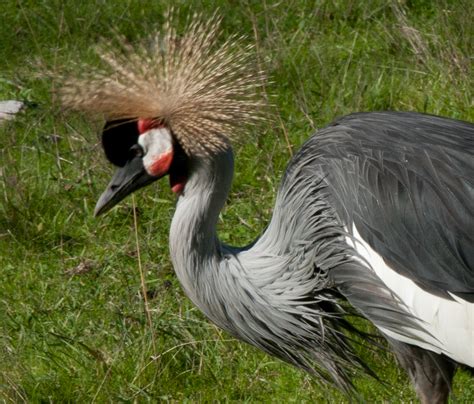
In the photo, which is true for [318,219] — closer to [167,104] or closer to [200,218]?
[200,218]

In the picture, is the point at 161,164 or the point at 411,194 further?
the point at 161,164

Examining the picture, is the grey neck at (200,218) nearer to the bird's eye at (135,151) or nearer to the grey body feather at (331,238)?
the grey body feather at (331,238)

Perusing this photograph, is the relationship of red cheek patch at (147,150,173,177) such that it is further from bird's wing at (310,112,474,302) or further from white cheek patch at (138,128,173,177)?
bird's wing at (310,112,474,302)

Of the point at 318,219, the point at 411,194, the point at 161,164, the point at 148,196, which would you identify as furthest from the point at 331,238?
the point at 148,196

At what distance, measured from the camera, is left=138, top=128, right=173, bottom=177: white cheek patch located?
248cm

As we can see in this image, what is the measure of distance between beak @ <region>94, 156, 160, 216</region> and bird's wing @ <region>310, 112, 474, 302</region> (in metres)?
0.35

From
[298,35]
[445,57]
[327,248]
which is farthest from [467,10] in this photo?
[327,248]

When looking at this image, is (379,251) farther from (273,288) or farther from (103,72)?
(103,72)

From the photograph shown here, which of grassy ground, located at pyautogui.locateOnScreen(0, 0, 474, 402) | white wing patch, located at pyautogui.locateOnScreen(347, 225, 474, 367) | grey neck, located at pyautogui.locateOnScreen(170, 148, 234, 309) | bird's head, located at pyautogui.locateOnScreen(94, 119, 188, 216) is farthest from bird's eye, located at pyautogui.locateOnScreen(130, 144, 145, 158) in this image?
white wing patch, located at pyautogui.locateOnScreen(347, 225, 474, 367)

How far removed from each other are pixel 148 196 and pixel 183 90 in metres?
0.86

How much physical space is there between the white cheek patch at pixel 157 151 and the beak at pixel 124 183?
17mm

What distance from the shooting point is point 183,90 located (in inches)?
102

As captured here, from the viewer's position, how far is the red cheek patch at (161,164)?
2.48 meters

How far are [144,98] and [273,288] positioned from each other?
0.47m
